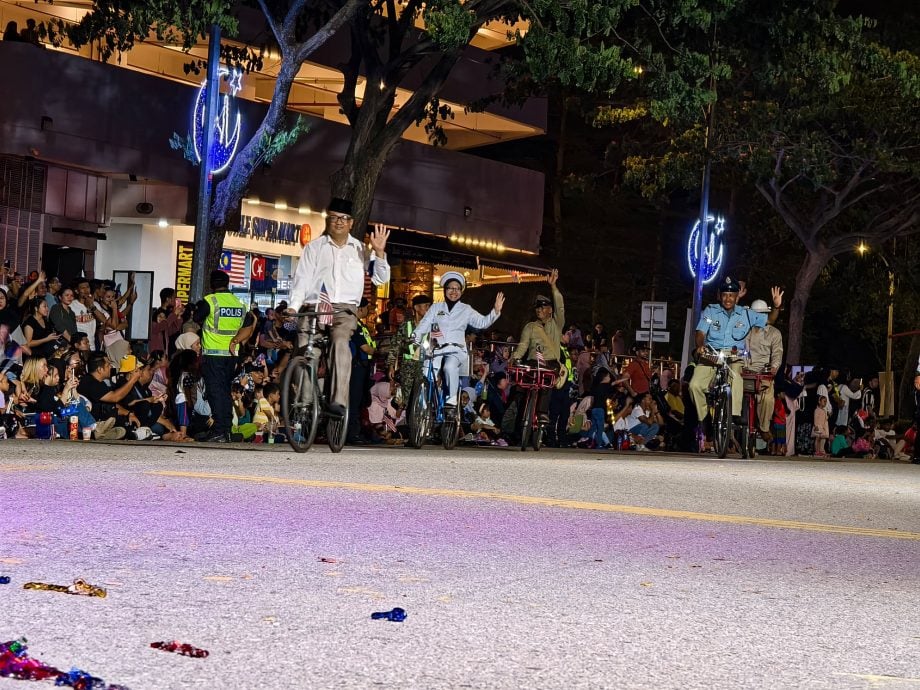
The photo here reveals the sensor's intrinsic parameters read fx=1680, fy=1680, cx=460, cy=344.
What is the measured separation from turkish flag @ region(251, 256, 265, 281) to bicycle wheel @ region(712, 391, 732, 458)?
18457mm

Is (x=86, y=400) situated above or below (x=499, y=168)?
below

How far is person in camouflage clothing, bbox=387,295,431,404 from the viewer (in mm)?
17997

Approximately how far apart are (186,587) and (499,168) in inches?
1564

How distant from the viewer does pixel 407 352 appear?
1816cm

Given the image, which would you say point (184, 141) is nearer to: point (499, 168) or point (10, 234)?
point (10, 234)

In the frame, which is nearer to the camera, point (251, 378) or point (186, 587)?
point (186, 587)

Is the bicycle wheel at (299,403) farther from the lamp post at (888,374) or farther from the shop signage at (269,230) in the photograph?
the lamp post at (888,374)

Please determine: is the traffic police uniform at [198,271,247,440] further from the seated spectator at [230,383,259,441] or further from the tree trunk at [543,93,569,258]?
the tree trunk at [543,93,569,258]

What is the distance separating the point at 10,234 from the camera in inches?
1227

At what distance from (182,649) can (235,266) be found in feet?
105

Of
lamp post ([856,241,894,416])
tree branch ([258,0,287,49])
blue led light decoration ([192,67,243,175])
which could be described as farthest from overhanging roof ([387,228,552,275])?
tree branch ([258,0,287,49])

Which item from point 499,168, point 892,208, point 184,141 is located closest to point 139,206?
point 184,141

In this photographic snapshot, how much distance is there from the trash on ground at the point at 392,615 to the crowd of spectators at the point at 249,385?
9.05 meters

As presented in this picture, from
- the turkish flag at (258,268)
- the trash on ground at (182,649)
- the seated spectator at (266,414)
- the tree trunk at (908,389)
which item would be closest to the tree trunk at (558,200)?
the turkish flag at (258,268)
